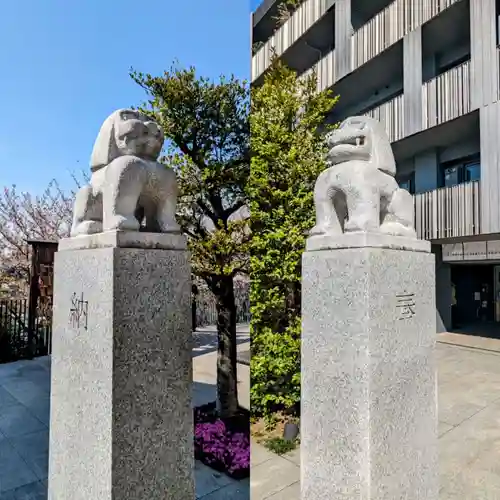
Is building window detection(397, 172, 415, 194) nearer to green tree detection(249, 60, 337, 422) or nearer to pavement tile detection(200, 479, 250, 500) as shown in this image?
green tree detection(249, 60, 337, 422)

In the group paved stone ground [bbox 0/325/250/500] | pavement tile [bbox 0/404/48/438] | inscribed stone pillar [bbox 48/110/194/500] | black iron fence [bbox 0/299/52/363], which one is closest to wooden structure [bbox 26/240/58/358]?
black iron fence [bbox 0/299/52/363]

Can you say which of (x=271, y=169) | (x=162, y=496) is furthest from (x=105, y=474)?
(x=271, y=169)

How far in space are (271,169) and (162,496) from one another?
78.1 inches

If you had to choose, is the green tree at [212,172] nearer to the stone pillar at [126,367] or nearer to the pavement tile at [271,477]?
the pavement tile at [271,477]

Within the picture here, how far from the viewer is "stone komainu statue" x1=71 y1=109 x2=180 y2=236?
123 cm

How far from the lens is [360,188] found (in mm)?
1368

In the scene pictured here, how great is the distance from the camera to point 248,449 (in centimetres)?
178

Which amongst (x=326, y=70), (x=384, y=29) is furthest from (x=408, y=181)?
(x=326, y=70)

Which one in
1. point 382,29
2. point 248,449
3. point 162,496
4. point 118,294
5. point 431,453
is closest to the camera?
point 118,294

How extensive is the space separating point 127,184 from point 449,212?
15.5 ft

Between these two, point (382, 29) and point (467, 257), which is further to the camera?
point (467, 257)

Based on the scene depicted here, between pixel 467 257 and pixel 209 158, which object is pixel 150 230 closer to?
pixel 209 158

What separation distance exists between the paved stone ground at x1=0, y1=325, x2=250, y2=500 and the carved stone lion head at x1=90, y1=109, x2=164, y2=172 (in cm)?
99

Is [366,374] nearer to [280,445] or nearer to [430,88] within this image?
[280,445]
